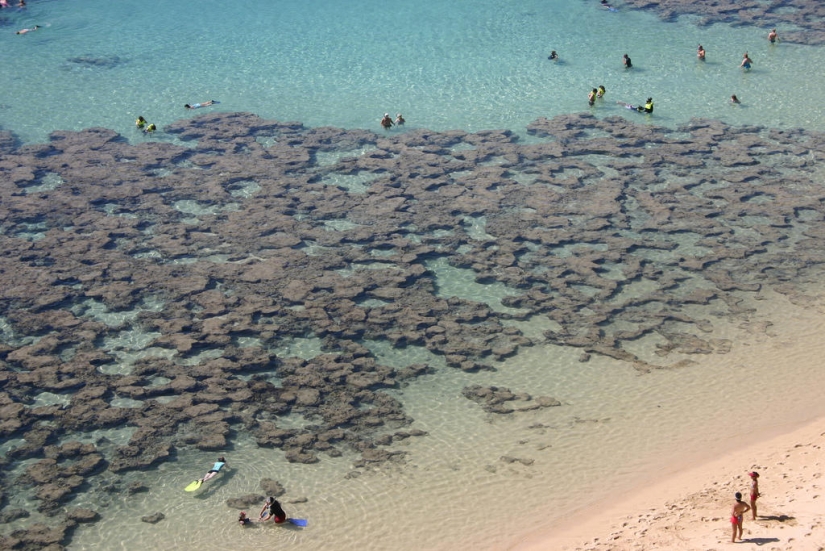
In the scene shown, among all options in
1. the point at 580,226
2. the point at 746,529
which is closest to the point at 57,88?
the point at 580,226

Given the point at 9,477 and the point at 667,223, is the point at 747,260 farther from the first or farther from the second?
the point at 9,477

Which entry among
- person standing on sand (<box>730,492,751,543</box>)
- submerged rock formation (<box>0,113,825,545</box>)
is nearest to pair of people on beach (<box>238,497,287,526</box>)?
submerged rock formation (<box>0,113,825,545</box>)

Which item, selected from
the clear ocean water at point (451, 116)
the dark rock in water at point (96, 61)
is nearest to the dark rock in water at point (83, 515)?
the clear ocean water at point (451, 116)

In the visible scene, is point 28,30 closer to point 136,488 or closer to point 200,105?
point 200,105

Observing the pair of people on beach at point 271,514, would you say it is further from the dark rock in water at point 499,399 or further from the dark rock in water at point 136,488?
the dark rock in water at point 499,399

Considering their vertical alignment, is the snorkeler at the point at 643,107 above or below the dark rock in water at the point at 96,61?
below

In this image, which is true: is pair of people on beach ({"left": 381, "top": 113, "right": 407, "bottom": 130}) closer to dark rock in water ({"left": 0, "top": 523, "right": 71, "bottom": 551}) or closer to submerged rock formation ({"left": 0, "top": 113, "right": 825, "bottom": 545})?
submerged rock formation ({"left": 0, "top": 113, "right": 825, "bottom": 545})
